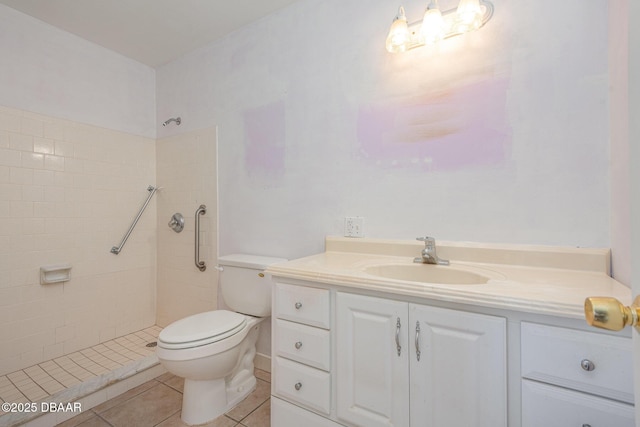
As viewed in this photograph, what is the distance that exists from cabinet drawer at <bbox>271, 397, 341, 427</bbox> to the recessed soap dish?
1747 millimetres

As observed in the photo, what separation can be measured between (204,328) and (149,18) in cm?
199

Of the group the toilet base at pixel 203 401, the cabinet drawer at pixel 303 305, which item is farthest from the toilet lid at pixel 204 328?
the cabinet drawer at pixel 303 305

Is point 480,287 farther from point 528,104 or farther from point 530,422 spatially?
point 528,104

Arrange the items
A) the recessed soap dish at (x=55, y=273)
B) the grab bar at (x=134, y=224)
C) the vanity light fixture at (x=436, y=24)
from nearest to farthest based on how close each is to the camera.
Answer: the vanity light fixture at (x=436, y=24) → the recessed soap dish at (x=55, y=273) → the grab bar at (x=134, y=224)

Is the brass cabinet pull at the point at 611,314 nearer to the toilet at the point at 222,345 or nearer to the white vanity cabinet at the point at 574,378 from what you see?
the white vanity cabinet at the point at 574,378

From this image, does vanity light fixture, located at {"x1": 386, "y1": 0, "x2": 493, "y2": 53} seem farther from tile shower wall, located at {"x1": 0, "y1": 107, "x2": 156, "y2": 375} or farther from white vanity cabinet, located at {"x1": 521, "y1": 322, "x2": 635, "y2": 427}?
tile shower wall, located at {"x1": 0, "y1": 107, "x2": 156, "y2": 375}

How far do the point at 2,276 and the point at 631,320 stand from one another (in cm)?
272

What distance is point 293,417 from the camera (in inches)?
47.6

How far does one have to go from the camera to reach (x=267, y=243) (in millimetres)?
1897

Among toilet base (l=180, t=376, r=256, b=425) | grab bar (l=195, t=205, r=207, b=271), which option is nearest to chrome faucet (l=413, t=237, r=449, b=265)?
toilet base (l=180, t=376, r=256, b=425)

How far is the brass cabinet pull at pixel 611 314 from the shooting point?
0.37 meters

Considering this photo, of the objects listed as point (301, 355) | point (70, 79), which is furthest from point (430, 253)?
point (70, 79)

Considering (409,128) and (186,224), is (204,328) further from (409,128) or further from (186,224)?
(409,128)

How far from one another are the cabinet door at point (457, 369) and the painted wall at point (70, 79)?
2584 mm
